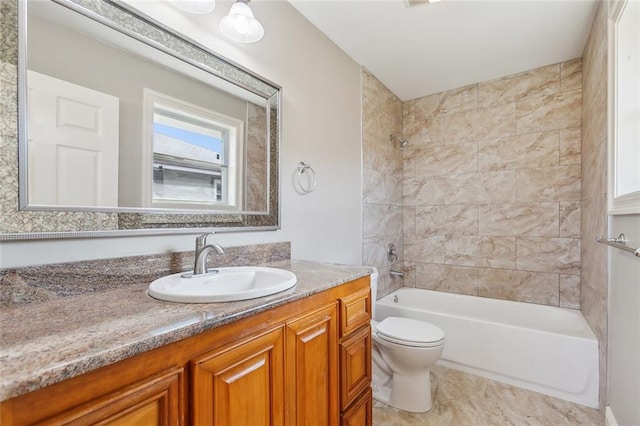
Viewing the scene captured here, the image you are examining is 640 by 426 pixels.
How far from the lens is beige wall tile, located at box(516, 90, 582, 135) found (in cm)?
253

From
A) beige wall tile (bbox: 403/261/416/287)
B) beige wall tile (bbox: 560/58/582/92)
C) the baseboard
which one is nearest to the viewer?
the baseboard

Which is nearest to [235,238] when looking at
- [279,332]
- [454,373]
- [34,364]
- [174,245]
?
[174,245]

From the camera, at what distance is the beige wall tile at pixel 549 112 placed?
2.53 meters

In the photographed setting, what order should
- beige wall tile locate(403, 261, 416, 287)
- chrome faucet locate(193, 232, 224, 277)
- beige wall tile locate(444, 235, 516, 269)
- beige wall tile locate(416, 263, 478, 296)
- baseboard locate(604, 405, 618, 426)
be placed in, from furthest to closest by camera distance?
beige wall tile locate(403, 261, 416, 287), beige wall tile locate(416, 263, 478, 296), beige wall tile locate(444, 235, 516, 269), baseboard locate(604, 405, 618, 426), chrome faucet locate(193, 232, 224, 277)

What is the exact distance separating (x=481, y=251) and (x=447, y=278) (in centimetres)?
42

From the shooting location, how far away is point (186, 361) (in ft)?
2.32

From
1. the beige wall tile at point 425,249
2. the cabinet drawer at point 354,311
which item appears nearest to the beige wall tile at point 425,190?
the beige wall tile at point 425,249

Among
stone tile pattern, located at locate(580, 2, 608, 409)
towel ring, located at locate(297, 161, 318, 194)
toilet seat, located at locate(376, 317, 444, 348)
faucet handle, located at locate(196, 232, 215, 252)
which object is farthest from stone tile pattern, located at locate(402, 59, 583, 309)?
faucet handle, located at locate(196, 232, 215, 252)

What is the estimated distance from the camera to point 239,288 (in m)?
1.25

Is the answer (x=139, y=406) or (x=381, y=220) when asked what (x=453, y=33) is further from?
(x=139, y=406)

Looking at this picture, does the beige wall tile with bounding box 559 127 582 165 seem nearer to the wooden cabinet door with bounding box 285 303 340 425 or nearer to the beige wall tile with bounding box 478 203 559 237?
the beige wall tile with bounding box 478 203 559 237

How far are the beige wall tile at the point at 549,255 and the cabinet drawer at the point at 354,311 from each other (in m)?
2.00

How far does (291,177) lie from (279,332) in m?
1.06

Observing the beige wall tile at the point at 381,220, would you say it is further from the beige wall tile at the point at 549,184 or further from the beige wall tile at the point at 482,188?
the beige wall tile at the point at 549,184
